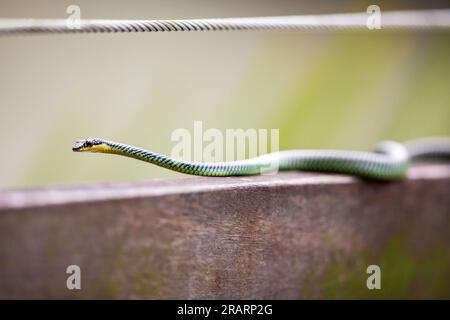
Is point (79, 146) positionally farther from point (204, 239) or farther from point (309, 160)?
point (309, 160)

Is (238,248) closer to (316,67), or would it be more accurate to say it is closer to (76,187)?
(76,187)

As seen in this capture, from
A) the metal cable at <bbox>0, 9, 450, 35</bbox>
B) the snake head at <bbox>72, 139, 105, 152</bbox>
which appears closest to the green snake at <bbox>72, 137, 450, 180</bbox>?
the snake head at <bbox>72, 139, 105, 152</bbox>

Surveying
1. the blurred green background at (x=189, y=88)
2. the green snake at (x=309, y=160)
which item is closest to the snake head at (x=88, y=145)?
the green snake at (x=309, y=160)

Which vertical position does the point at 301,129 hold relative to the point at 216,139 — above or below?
above

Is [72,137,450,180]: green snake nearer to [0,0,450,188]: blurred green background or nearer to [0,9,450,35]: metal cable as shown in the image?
[0,0,450,188]: blurred green background

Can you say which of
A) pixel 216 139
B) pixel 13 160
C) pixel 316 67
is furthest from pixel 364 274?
pixel 316 67

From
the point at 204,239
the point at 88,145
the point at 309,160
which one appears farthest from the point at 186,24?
Answer: the point at 309,160

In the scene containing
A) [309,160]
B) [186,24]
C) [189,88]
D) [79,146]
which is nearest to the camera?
[79,146]
